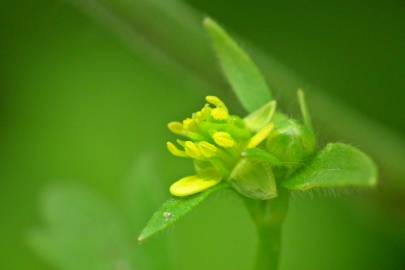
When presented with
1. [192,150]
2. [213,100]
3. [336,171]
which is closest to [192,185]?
[192,150]

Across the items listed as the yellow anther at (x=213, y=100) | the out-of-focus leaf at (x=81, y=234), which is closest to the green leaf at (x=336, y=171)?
the yellow anther at (x=213, y=100)

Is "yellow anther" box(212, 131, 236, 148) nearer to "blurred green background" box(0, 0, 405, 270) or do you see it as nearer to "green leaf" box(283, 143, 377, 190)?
"green leaf" box(283, 143, 377, 190)

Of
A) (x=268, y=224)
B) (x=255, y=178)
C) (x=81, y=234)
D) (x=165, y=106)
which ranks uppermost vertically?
(x=255, y=178)

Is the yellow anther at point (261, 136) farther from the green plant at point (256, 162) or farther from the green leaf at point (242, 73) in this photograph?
the green leaf at point (242, 73)

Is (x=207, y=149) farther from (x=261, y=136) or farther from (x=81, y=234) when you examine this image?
(x=81, y=234)

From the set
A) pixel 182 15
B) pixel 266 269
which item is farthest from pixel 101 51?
pixel 266 269

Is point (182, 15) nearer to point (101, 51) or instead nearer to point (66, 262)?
point (66, 262)

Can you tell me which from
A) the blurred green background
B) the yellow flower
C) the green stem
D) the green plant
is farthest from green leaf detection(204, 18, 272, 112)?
the blurred green background
